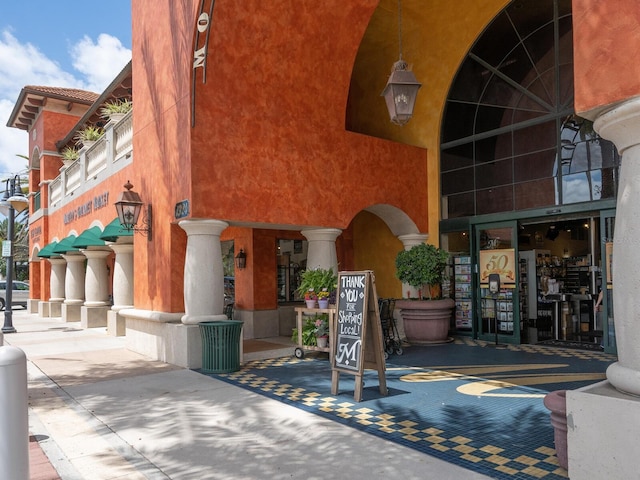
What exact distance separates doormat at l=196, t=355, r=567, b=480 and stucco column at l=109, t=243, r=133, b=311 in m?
5.68

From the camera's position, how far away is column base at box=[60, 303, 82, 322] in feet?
56.3

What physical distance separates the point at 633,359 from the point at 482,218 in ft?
25.5

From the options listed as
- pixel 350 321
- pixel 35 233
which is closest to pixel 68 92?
pixel 35 233

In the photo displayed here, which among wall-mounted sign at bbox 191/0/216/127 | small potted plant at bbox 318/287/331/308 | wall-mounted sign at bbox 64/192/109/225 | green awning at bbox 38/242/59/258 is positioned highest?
wall-mounted sign at bbox 191/0/216/127

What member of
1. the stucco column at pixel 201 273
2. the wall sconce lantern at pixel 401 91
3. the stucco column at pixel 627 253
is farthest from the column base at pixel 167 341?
the stucco column at pixel 627 253

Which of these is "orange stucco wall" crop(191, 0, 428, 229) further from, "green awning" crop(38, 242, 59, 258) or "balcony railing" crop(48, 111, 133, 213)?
"green awning" crop(38, 242, 59, 258)

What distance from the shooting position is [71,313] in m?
17.2

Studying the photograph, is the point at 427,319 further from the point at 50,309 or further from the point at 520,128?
the point at 50,309

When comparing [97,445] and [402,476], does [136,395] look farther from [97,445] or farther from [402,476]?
[402,476]

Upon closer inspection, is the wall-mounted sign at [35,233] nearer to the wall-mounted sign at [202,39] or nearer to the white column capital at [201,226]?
the white column capital at [201,226]

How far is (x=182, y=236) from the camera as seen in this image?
30.2 ft

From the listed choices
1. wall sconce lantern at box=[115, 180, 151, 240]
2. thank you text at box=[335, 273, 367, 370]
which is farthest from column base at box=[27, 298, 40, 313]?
thank you text at box=[335, 273, 367, 370]

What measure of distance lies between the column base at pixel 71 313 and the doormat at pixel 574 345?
46.5 feet

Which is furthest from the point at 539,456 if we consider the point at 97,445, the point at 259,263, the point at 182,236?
the point at 259,263
